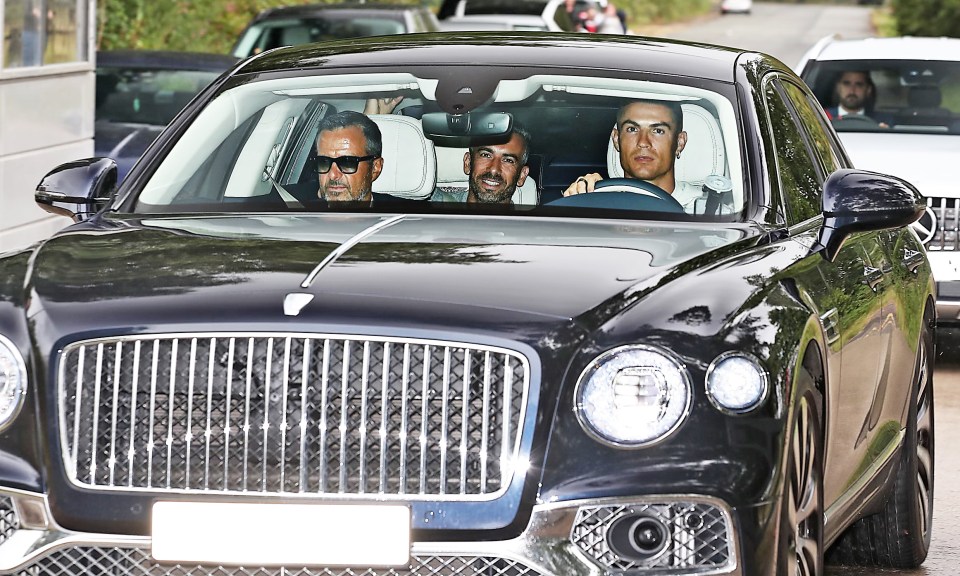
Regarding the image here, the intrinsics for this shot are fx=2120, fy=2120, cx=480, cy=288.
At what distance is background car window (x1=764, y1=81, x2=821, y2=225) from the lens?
5.71m

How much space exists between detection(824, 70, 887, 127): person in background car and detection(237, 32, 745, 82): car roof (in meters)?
6.83

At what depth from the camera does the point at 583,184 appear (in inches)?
236

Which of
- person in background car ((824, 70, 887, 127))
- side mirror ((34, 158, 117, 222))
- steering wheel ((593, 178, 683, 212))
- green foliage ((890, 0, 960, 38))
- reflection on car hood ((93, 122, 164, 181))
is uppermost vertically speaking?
steering wheel ((593, 178, 683, 212))

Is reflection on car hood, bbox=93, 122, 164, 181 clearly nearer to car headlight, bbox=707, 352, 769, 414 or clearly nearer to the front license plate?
the front license plate

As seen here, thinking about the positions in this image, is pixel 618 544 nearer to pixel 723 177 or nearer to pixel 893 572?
pixel 723 177

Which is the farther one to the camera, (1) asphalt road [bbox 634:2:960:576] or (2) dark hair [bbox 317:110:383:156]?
(1) asphalt road [bbox 634:2:960:576]

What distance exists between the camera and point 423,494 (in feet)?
13.7

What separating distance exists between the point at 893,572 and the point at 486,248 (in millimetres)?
2351

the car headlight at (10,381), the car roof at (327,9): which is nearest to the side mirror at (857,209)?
the car headlight at (10,381)

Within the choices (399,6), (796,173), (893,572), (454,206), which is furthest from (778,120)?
(399,6)

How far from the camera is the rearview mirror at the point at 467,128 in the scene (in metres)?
6.01

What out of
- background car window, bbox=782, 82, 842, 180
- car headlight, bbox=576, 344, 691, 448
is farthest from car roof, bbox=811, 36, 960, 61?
car headlight, bbox=576, 344, 691, 448

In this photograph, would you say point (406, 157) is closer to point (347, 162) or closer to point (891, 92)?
point (347, 162)

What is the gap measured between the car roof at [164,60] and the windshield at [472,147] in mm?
10075
